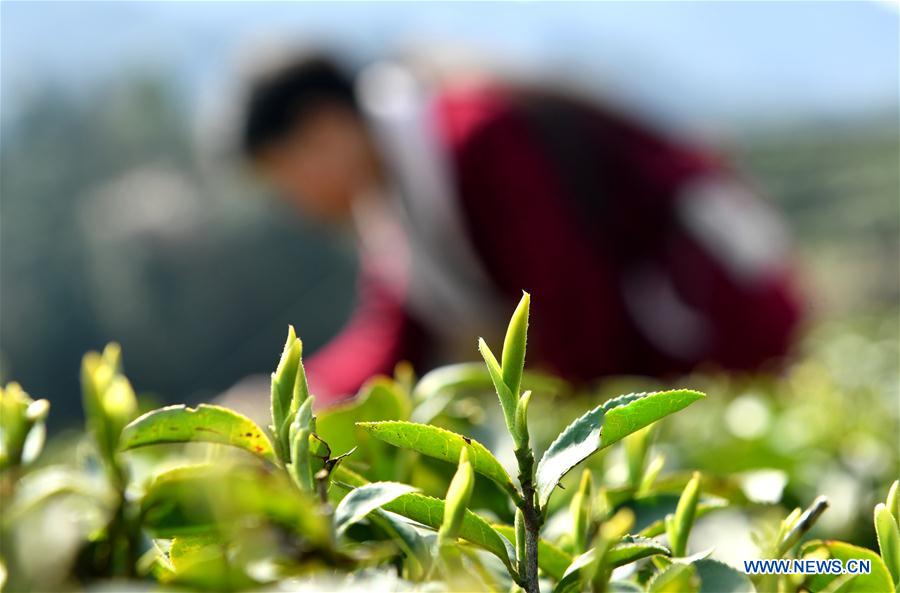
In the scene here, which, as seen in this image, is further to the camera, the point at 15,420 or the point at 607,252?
the point at 607,252

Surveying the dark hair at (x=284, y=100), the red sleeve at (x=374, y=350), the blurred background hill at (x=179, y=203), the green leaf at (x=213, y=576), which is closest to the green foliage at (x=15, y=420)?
the green leaf at (x=213, y=576)

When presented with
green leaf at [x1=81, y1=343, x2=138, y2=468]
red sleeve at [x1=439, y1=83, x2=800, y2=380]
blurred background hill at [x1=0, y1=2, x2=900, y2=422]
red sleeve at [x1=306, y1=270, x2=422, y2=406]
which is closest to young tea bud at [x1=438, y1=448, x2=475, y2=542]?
green leaf at [x1=81, y1=343, x2=138, y2=468]

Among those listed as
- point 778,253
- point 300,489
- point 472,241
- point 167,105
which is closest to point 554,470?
point 300,489

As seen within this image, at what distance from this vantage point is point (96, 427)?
299mm

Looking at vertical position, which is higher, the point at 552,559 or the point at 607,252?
the point at 552,559

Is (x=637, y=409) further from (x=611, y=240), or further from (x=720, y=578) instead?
(x=611, y=240)

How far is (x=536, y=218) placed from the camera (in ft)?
7.38

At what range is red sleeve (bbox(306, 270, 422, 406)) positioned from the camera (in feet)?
8.80

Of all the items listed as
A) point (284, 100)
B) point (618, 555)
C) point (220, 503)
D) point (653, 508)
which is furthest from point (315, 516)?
point (284, 100)

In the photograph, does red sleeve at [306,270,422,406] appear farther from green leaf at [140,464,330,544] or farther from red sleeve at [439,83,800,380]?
green leaf at [140,464,330,544]

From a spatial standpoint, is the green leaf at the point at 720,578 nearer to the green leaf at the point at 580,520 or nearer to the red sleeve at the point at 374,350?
the green leaf at the point at 580,520

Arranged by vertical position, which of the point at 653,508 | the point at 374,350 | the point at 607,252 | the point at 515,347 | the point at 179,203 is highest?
the point at 515,347

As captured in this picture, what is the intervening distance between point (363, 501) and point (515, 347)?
6 cm

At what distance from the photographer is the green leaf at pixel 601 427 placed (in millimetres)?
315
